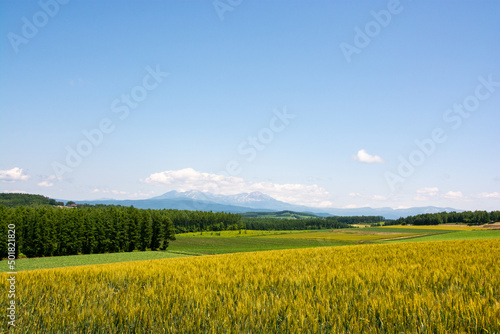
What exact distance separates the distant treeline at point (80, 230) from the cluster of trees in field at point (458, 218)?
138 m

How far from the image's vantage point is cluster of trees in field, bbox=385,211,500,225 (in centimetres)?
13150

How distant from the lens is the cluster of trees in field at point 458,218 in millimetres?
131500

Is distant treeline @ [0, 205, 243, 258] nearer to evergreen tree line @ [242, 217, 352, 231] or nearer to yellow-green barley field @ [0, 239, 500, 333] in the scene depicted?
yellow-green barley field @ [0, 239, 500, 333]

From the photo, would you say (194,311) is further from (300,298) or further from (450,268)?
(450,268)

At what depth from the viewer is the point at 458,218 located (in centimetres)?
14662

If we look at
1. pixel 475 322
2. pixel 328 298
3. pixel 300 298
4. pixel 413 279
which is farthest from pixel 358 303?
pixel 413 279

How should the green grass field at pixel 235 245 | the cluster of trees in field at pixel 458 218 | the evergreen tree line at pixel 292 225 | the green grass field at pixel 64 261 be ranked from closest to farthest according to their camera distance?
the green grass field at pixel 64 261, the green grass field at pixel 235 245, the cluster of trees in field at pixel 458 218, the evergreen tree line at pixel 292 225

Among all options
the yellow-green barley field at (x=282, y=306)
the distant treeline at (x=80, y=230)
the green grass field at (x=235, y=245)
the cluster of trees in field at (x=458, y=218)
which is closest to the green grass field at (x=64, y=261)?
the green grass field at (x=235, y=245)

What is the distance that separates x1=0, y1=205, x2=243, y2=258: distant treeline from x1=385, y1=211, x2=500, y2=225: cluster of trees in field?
138304 mm

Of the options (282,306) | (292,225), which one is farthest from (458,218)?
(282,306)

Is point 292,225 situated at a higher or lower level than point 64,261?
lower

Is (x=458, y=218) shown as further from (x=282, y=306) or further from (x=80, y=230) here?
(x=282, y=306)

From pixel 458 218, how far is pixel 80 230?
16770 cm

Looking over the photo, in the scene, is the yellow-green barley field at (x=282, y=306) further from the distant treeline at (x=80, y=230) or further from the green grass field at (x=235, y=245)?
the distant treeline at (x=80, y=230)
